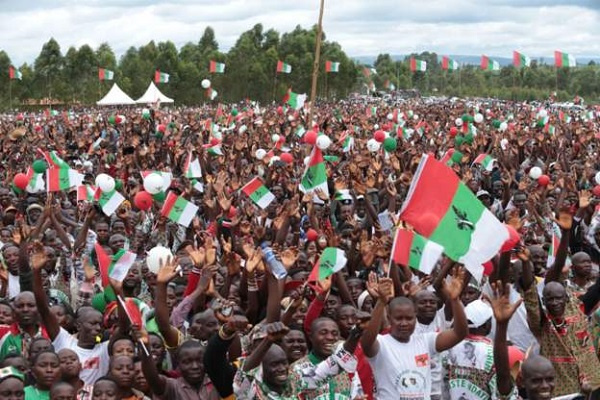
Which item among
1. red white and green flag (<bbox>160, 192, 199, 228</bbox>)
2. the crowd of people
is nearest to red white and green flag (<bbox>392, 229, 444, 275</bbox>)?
the crowd of people

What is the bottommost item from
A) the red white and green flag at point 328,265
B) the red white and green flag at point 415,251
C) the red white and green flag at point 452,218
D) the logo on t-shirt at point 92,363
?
the logo on t-shirt at point 92,363

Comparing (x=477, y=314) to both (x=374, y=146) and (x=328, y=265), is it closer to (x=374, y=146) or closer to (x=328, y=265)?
(x=328, y=265)

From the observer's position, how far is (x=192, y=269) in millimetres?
6625

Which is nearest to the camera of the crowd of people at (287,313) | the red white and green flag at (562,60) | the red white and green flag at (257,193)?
the crowd of people at (287,313)

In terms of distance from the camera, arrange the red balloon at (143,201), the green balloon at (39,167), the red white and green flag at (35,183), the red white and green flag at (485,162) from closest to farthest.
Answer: the red balloon at (143,201) < the red white and green flag at (35,183) < the green balloon at (39,167) < the red white and green flag at (485,162)

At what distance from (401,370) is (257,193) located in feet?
16.8

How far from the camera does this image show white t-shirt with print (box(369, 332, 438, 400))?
4828 mm

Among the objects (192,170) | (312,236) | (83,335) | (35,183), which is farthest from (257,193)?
(83,335)

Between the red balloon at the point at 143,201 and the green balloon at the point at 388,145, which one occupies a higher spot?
the red balloon at the point at 143,201

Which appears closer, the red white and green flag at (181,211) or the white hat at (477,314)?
the white hat at (477,314)

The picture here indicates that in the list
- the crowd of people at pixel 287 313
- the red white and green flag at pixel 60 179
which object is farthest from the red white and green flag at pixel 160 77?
the crowd of people at pixel 287 313

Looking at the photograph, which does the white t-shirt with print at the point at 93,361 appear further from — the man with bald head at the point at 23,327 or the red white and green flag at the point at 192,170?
the red white and green flag at the point at 192,170

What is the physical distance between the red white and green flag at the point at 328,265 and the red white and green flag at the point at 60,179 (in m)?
5.12

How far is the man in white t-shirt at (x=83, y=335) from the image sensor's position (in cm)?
542
